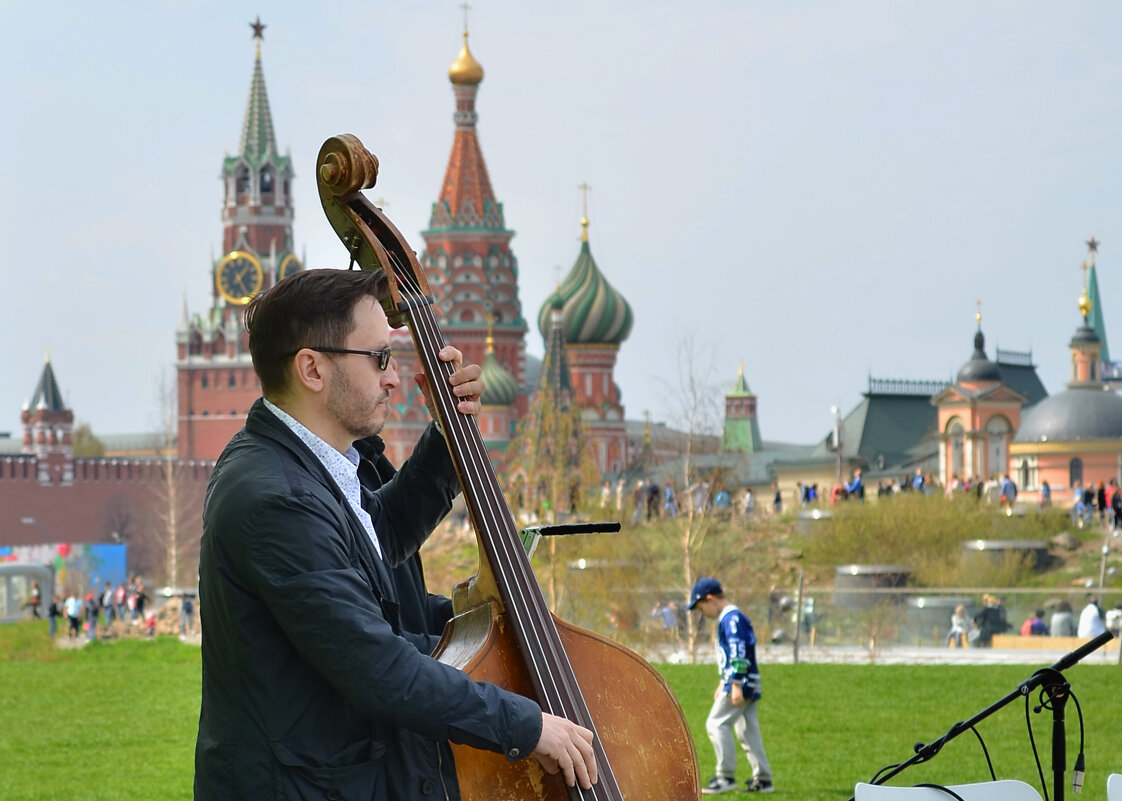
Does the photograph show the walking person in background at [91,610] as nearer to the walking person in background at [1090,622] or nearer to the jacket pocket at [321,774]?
the walking person in background at [1090,622]

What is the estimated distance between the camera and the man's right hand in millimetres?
2754

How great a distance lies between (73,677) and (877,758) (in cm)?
1037

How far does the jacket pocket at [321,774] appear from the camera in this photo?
8.75 feet

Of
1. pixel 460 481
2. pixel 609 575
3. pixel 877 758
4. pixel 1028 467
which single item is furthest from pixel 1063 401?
pixel 460 481

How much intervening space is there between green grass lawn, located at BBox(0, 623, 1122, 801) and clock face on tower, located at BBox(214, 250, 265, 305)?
3137 inches

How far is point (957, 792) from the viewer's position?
3.49 m

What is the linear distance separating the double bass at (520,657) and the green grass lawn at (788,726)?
652 cm

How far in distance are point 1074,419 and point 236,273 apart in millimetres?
59246

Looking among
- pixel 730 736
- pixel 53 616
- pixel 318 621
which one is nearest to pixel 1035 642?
pixel 730 736

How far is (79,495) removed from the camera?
79438 millimetres

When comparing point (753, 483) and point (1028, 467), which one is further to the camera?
point (753, 483)

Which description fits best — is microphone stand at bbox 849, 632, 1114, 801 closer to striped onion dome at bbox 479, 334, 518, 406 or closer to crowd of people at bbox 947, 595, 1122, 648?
crowd of people at bbox 947, 595, 1122, 648

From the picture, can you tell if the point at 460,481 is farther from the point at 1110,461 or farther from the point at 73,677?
the point at 1110,461

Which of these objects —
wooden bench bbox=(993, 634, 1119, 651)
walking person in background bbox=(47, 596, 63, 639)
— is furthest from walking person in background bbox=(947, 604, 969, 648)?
walking person in background bbox=(47, 596, 63, 639)
